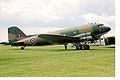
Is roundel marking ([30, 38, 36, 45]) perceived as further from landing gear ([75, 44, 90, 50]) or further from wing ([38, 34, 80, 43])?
landing gear ([75, 44, 90, 50])

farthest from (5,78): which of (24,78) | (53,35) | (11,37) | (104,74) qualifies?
(11,37)

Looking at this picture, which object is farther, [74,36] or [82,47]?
[74,36]

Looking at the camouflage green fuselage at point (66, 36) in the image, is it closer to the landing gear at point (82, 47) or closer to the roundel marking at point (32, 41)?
the roundel marking at point (32, 41)

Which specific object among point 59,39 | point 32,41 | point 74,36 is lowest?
point 32,41

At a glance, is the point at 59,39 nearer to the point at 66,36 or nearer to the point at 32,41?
the point at 66,36

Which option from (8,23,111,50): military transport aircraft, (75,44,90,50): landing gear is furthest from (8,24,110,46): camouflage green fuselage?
→ (75,44,90,50): landing gear

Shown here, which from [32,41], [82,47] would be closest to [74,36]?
[82,47]

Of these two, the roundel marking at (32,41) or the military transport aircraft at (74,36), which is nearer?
the military transport aircraft at (74,36)

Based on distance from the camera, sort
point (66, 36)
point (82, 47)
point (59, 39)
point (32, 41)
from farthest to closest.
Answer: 1. point (32, 41)
2. point (59, 39)
3. point (66, 36)
4. point (82, 47)

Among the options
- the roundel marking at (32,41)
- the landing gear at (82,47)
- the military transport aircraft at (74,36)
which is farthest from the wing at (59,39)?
the roundel marking at (32,41)

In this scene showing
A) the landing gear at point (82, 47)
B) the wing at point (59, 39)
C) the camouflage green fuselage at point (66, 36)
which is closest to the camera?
the camouflage green fuselage at point (66, 36)

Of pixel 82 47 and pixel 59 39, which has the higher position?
pixel 59 39

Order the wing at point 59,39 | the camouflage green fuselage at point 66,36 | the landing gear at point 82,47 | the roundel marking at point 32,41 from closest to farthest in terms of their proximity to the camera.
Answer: the camouflage green fuselage at point 66,36
the landing gear at point 82,47
the wing at point 59,39
the roundel marking at point 32,41

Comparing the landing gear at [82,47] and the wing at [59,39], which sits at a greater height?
the wing at [59,39]
